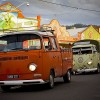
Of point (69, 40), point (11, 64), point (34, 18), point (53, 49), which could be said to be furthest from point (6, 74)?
point (69, 40)

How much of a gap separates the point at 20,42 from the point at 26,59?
3.15 feet

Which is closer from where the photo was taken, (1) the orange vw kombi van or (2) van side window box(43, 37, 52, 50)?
(1) the orange vw kombi van

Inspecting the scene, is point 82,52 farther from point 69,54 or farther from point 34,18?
point 34,18

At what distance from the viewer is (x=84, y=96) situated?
38.0ft

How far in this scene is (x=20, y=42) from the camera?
45.9 feet

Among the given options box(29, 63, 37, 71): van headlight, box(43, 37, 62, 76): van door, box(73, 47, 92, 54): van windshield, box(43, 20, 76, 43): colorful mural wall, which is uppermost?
box(43, 20, 76, 43): colorful mural wall

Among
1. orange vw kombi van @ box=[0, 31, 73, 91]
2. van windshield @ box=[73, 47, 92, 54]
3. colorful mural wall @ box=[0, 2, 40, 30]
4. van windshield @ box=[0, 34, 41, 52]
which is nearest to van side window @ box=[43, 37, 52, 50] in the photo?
orange vw kombi van @ box=[0, 31, 73, 91]

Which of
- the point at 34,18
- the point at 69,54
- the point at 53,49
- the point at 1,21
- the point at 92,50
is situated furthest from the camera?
the point at 34,18

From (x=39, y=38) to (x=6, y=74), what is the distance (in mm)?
1825

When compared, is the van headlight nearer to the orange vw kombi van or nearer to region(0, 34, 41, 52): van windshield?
the orange vw kombi van

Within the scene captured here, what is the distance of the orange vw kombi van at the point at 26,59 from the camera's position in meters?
13.3

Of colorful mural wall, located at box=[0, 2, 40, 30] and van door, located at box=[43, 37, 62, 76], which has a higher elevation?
colorful mural wall, located at box=[0, 2, 40, 30]

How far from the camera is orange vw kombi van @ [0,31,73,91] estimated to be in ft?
43.5

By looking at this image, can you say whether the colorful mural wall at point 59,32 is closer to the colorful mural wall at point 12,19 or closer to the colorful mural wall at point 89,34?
the colorful mural wall at point 12,19
